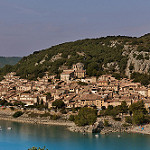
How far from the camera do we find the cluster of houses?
25281 millimetres

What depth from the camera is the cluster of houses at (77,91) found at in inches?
995

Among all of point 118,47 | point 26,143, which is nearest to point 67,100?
point 26,143

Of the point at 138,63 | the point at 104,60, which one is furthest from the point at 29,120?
the point at 104,60

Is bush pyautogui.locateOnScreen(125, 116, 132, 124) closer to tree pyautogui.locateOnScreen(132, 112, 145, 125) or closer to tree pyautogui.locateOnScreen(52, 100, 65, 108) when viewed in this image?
tree pyautogui.locateOnScreen(132, 112, 145, 125)

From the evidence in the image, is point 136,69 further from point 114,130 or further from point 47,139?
point 47,139

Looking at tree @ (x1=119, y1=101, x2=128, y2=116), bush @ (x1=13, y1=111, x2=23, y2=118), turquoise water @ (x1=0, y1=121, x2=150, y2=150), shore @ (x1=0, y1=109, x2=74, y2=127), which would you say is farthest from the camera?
bush @ (x1=13, y1=111, x2=23, y2=118)

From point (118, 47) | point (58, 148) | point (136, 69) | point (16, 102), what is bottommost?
point (58, 148)

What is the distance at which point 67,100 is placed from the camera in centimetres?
2622

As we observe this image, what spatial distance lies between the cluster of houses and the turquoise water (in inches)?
186

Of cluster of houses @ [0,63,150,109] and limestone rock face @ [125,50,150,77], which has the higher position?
limestone rock face @ [125,50,150,77]

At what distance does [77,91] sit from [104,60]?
13691 millimetres

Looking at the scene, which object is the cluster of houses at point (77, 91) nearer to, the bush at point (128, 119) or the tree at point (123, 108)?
the tree at point (123, 108)

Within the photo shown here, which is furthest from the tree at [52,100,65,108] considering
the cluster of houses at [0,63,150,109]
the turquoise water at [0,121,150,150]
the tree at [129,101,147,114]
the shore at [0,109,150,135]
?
the tree at [129,101,147,114]

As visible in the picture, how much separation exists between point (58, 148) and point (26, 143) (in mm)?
2501
